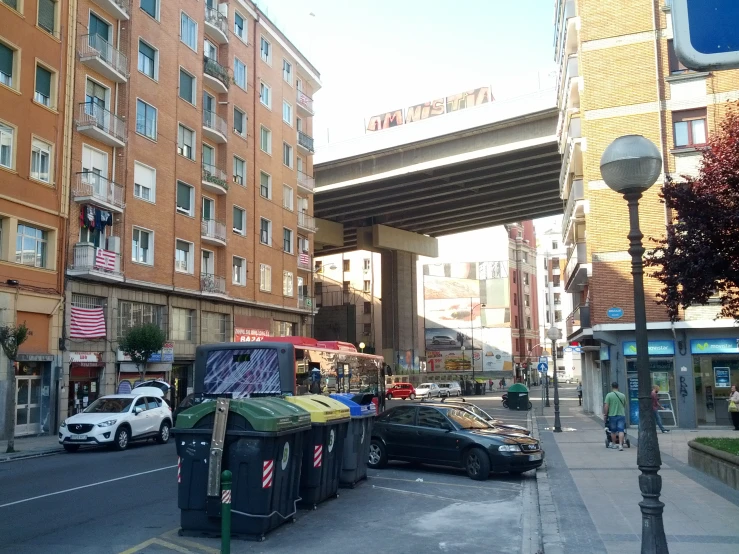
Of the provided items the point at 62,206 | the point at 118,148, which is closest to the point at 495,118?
the point at 118,148

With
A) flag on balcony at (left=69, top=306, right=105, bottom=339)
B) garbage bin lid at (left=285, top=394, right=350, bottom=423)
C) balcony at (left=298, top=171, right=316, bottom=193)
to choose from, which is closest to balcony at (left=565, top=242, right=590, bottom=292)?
flag on balcony at (left=69, top=306, right=105, bottom=339)

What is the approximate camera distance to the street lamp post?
656cm

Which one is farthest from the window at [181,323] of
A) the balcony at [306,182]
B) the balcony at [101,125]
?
the balcony at [306,182]

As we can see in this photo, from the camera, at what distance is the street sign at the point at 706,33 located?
108 inches

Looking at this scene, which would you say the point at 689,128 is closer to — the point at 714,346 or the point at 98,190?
the point at 714,346

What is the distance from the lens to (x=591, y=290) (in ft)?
96.3

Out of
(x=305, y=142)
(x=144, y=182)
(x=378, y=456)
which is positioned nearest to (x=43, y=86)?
(x=144, y=182)

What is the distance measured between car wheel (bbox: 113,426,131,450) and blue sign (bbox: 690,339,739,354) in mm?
19709

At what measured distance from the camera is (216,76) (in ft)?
129

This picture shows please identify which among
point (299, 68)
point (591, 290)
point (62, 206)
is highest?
point (299, 68)

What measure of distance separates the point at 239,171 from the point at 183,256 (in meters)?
7.72

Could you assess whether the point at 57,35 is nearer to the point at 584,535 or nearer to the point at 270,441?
the point at 270,441

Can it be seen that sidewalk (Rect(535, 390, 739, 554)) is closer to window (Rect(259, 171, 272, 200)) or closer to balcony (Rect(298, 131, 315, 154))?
window (Rect(259, 171, 272, 200))

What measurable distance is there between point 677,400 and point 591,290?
17.1ft
